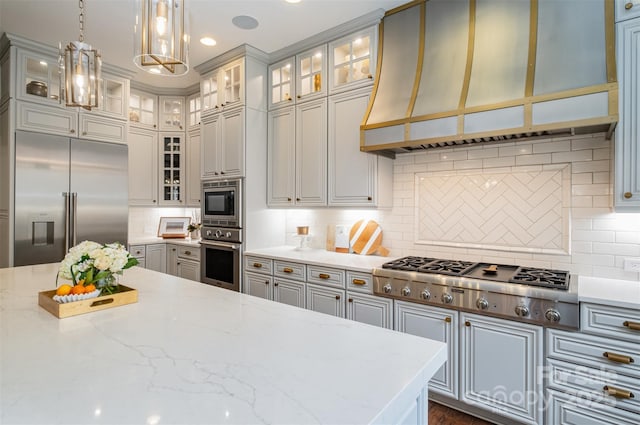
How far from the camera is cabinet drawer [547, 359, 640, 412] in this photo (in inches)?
67.3

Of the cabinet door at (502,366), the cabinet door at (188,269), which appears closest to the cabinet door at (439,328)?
the cabinet door at (502,366)

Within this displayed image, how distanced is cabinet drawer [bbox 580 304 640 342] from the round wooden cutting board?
1641mm

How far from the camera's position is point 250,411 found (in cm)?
77

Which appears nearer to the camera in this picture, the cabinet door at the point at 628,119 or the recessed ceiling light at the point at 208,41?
the cabinet door at the point at 628,119

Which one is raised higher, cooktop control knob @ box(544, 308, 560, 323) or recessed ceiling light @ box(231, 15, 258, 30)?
recessed ceiling light @ box(231, 15, 258, 30)

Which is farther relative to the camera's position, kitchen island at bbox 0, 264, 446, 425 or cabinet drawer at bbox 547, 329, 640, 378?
cabinet drawer at bbox 547, 329, 640, 378

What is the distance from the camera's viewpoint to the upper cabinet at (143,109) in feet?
15.0

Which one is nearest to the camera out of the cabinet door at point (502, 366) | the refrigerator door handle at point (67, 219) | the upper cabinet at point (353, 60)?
the cabinet door at point (502, 366)

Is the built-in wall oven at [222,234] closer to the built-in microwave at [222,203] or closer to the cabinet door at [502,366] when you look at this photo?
the built-in microwave at [222,203]

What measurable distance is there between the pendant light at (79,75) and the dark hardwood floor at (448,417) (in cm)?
274

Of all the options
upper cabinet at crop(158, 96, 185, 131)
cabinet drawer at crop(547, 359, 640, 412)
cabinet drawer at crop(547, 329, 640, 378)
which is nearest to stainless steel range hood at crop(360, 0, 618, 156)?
cabinet drawer at crop(547, 329, 640, 378)

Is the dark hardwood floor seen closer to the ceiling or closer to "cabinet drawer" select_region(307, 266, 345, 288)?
"cabinet drawer" select_region(307, 266, 345, 288)

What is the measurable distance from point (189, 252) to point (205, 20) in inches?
102

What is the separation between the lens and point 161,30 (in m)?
1.41
